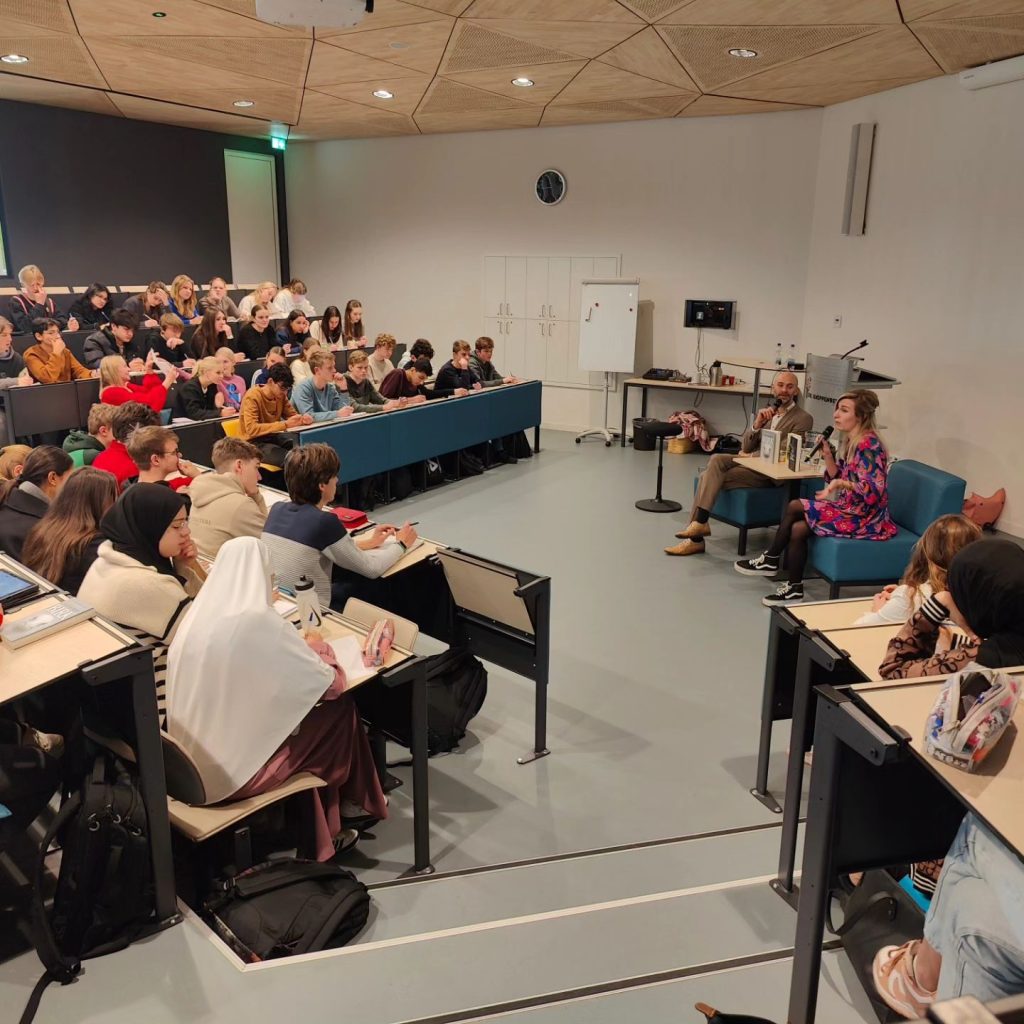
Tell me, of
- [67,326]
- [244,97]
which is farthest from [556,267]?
[67,326]

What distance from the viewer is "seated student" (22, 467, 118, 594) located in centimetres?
337

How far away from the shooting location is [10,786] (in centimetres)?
267

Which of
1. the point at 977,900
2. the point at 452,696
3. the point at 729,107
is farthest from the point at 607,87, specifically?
→ the point at 977,900

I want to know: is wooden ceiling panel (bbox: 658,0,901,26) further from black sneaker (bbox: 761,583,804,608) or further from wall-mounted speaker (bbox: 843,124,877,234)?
black sneaker (bbox: 761,583,804,608)

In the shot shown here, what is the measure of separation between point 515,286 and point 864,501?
6.95 m

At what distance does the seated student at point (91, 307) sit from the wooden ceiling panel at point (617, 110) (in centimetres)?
510

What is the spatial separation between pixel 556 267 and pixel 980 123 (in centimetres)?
509

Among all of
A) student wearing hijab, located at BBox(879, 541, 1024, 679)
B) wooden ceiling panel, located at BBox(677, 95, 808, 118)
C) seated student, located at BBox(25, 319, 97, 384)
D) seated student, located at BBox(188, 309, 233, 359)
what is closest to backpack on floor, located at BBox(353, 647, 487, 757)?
student wearing hijab, located at BBox(879, 541, 1024, 679)

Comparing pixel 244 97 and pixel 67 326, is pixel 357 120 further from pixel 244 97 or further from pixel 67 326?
pixel 67 326

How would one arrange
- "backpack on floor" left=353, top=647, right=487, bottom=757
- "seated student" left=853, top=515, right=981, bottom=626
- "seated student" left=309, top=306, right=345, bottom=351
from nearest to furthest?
"seated student" left=853, top=515, right=981, bottom=626
"backpack on floor" left=353, top=647, right=487, bottom=757
"seated student" left=309, top=306, right=345, bottom=351

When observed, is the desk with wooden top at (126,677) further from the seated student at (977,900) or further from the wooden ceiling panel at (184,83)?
the wooden ceiling panel at (184,83)

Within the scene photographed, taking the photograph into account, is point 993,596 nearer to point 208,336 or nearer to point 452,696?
point 452,696

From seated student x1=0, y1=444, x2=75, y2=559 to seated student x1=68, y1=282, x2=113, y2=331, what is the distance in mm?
6041

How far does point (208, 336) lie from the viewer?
855cm
